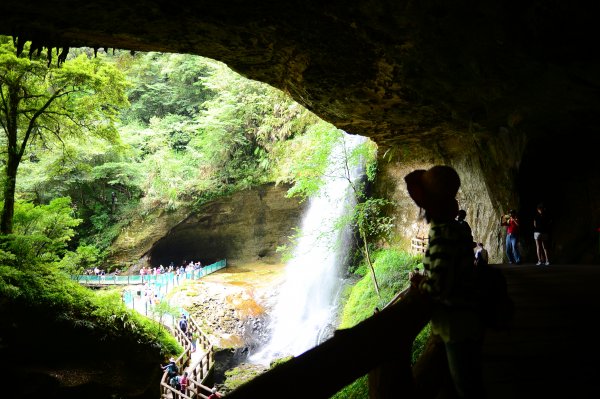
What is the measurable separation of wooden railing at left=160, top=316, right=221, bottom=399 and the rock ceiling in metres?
9.42

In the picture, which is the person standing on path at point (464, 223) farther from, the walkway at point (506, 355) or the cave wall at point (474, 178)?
the cave wall at point (474, 178)

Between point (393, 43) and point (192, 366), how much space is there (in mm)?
12273

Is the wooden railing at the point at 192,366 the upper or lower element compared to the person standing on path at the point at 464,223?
lower

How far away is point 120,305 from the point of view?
14320 millimetres

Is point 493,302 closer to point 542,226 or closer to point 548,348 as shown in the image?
point 548,348

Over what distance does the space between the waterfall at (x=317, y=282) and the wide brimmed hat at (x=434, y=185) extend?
47.1 ft

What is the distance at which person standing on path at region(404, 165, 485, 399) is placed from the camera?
212cm

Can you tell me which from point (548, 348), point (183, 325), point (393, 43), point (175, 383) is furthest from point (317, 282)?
point (548, 348)

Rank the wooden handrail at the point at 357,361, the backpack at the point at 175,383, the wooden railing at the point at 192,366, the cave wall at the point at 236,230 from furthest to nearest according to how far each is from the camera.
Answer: the cave wall at the point at 236,230 → the backpack at the point at 175,383 → the wooden railing at the point at 192,366 → the wooden handrail at the point at 357,361

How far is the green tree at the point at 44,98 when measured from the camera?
41.9 ft

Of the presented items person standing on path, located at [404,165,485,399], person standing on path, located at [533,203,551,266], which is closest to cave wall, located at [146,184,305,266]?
person standing on path, located at [533,203,551,266]

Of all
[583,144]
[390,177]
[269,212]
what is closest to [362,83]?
[583,144]

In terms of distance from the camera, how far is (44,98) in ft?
46.5

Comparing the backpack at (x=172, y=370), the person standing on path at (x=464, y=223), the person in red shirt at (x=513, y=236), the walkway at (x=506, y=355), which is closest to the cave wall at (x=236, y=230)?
the backpack at (x=172, y=370)
